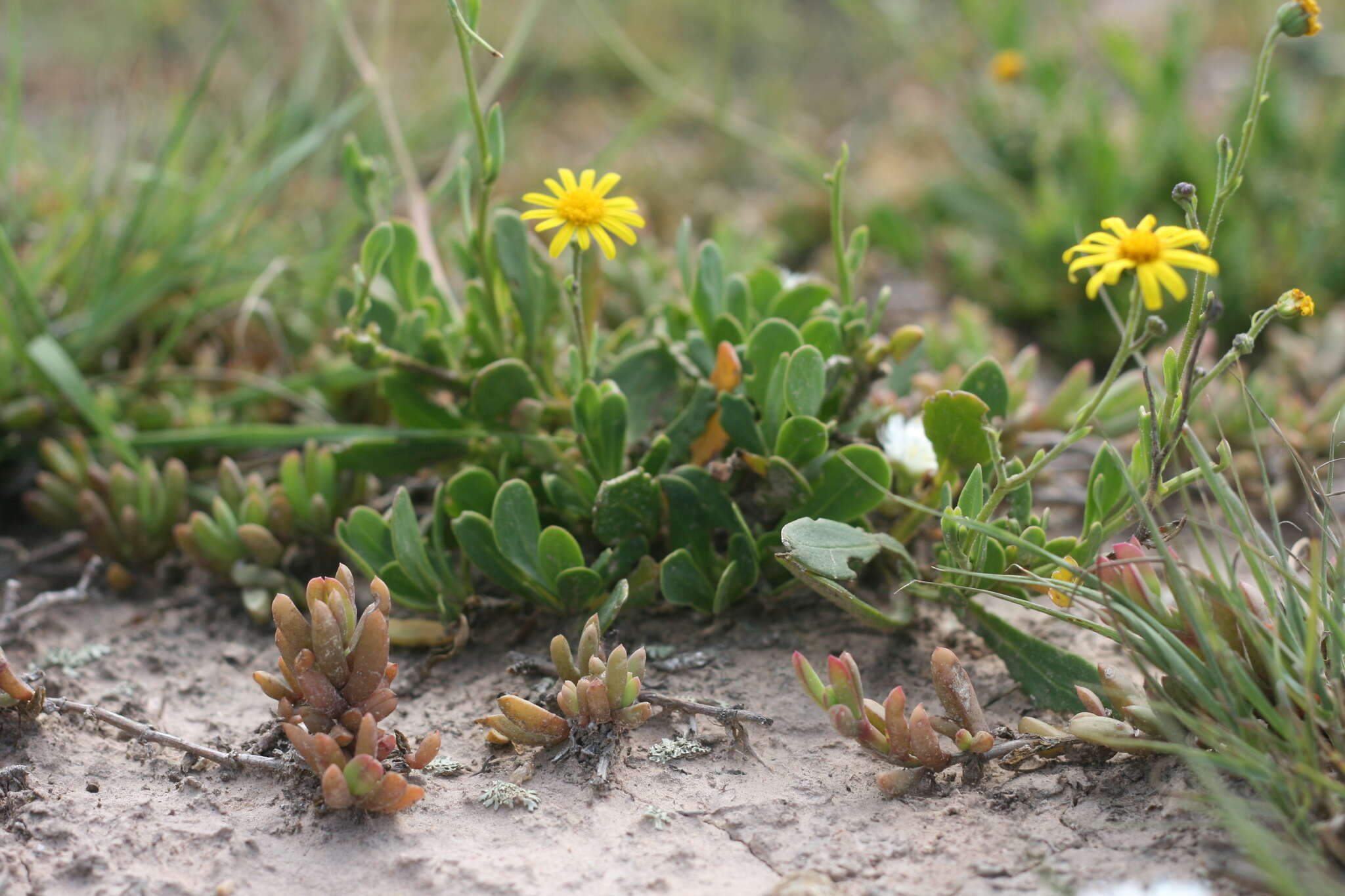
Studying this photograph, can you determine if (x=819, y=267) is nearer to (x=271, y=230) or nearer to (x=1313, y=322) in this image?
(x=1313, y=322)

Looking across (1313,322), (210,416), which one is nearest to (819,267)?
(1313,322)

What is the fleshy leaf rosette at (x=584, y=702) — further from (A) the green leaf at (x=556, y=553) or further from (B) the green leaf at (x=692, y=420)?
(B) the green leaf at (x=692, y=420)

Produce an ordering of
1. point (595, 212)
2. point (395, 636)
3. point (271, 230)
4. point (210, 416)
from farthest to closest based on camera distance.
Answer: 1. point (271, 230)
2. point (210, 416)
3. point (395, 636)
4. point (595, 212)

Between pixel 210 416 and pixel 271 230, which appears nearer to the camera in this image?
pixel 210 416

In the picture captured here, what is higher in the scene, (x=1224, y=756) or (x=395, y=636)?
(x=1224, y=756)

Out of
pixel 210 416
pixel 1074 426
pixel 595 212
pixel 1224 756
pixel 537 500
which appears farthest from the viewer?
pixel 210 416

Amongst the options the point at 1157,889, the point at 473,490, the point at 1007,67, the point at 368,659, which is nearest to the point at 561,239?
the point at 473,490
